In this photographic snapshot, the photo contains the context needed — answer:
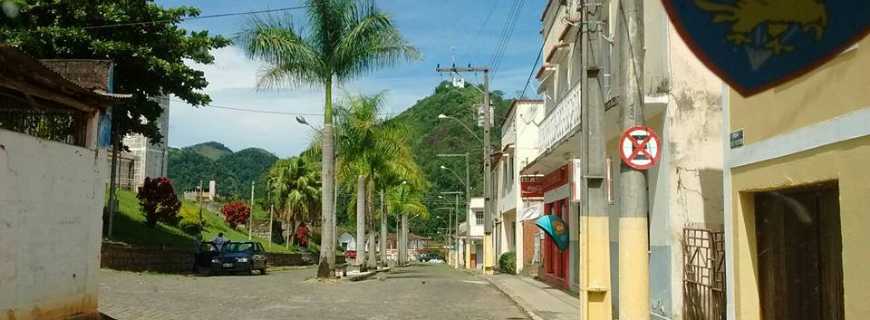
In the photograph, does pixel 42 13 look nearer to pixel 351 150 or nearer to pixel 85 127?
pixel 85 127

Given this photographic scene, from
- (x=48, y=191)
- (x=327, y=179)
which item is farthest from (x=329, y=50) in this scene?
(x=48, y=191)

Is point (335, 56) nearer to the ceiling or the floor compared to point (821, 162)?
nearer to the ceiling

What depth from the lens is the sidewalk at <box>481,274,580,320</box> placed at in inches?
631

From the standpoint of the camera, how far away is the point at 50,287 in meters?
10.7

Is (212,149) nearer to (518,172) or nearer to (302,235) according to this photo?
(302,235)

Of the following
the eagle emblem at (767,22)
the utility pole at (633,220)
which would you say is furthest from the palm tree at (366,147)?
the eagle emblem at (767,22)

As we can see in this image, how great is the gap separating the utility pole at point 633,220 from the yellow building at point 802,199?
42.6 inches

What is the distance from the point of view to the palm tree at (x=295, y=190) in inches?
2147

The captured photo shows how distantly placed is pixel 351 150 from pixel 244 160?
283 feet

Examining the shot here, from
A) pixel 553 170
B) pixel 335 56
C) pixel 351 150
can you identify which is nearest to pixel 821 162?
pixel 553 170

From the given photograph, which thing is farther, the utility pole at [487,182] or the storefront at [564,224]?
the utility pole at [487,182]

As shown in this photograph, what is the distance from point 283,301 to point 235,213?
36.1 m

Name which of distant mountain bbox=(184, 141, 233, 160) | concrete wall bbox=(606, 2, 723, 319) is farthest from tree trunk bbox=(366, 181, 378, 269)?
distant mountain bbox=(184, 141, 233, 160)

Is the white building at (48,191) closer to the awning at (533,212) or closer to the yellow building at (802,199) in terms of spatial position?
the yellow building at (802,199)
